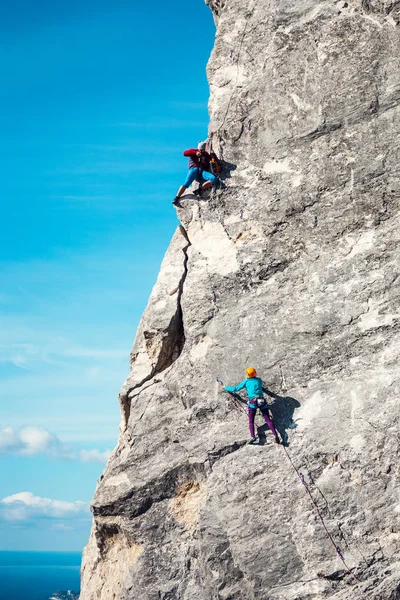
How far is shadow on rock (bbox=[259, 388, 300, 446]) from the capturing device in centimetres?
1492

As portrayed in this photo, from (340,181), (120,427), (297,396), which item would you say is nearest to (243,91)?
(340,181)

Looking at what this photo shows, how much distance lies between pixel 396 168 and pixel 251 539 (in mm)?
9060

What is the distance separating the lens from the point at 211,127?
1838 cm

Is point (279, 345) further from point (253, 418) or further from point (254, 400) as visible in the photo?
point (253, 418)

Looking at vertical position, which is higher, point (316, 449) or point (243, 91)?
point (243, 91)

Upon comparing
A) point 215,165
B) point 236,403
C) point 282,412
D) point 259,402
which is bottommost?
point 282,412

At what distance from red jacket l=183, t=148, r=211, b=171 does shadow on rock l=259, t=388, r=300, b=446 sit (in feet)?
19.9

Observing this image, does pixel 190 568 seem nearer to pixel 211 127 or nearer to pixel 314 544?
pixel 314 544

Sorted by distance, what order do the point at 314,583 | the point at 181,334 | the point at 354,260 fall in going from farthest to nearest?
the point at 181,334 < the point at 354,260 < the point at 314,583

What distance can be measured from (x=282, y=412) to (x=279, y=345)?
156cm

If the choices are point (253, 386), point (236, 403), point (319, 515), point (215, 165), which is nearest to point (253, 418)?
point (253, 386)

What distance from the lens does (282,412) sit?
1517cm

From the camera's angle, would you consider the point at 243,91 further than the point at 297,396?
Yes

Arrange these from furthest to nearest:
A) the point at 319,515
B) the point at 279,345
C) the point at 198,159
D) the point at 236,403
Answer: the point at 198,159
the point at 279,345
the point at 236,403
the point at 319,515
